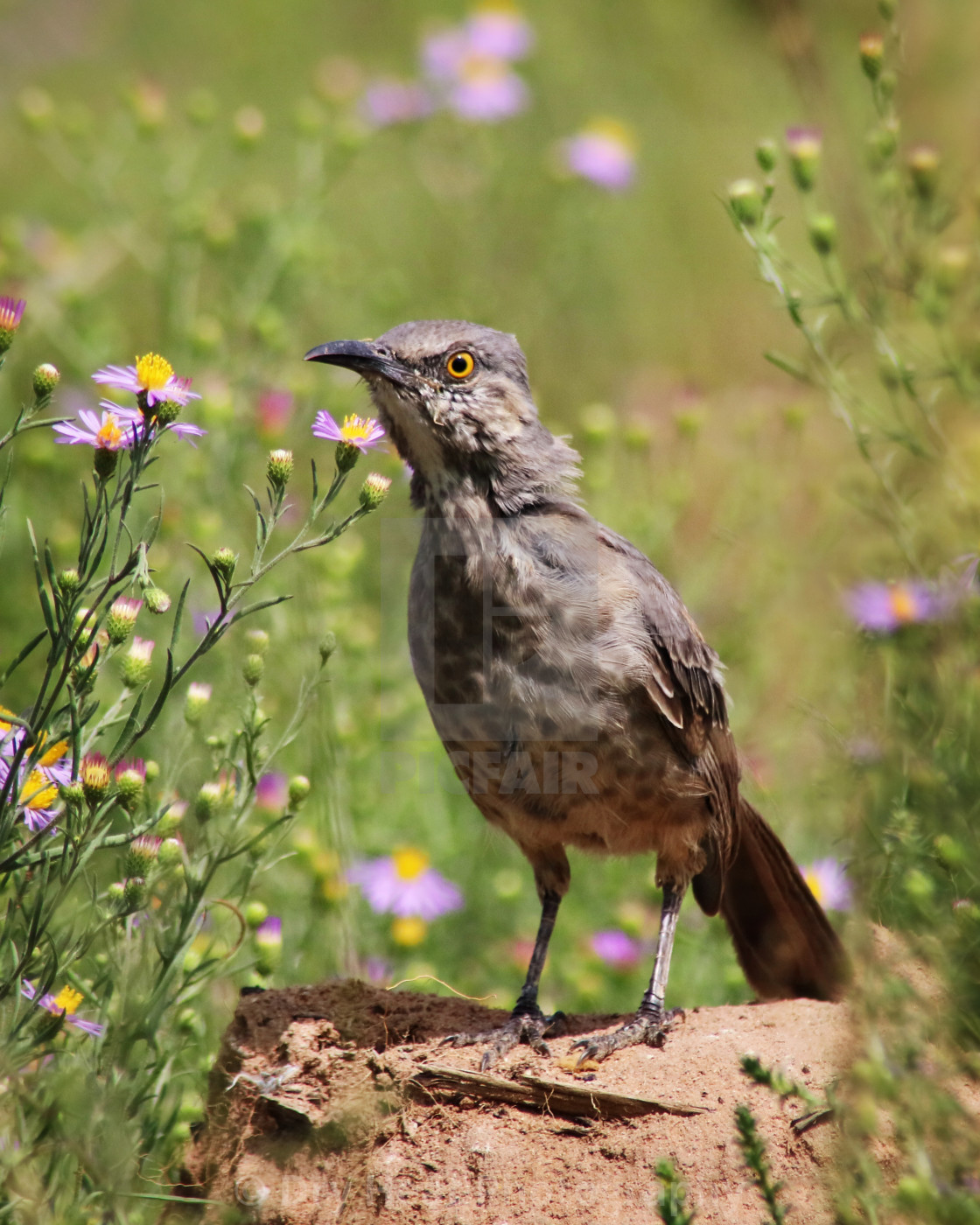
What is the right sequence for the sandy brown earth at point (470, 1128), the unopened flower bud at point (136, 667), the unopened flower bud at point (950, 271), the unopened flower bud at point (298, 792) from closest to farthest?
the unopened flower bud at point (136, 667), the sandy brown earth at point (470, 1128), the unopened flower bud at point (298, 792), the unopened flower bud at point (950, 271)

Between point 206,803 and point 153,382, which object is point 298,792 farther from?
point 153,382

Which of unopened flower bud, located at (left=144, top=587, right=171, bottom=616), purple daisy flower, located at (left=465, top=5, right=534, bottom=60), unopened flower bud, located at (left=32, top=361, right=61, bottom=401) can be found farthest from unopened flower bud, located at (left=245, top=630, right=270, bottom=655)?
purple daisy flower, located at (left=465, top=5, right=534, bottom=60)

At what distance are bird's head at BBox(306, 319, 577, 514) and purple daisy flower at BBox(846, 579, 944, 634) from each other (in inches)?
42.0

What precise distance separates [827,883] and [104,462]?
143 inches

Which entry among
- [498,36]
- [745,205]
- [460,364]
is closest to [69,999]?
[460,364]

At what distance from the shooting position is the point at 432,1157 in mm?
3422

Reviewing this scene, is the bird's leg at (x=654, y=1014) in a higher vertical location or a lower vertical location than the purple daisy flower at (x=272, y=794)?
lower

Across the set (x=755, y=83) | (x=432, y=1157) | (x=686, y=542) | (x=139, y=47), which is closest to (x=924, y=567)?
(x=432, y=1157)

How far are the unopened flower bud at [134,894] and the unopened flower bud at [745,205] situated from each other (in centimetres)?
257

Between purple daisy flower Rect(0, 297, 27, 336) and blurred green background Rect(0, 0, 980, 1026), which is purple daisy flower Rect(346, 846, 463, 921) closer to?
blurred green background Rect(0, 0, 980, 1026)

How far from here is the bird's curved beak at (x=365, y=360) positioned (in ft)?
13.8

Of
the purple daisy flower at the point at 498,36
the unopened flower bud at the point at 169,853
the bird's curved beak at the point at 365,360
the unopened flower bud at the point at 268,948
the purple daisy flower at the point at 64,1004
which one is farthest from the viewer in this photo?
the purple daisy flower at the point at 498,36

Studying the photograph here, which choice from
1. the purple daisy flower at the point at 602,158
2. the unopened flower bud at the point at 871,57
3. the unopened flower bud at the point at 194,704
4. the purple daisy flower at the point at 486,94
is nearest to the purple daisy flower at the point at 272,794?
the unopened flower bud at the point at 194,704

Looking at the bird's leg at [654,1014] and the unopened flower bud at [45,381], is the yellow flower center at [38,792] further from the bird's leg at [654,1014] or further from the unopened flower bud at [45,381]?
the bird's leg at [654,1014]
